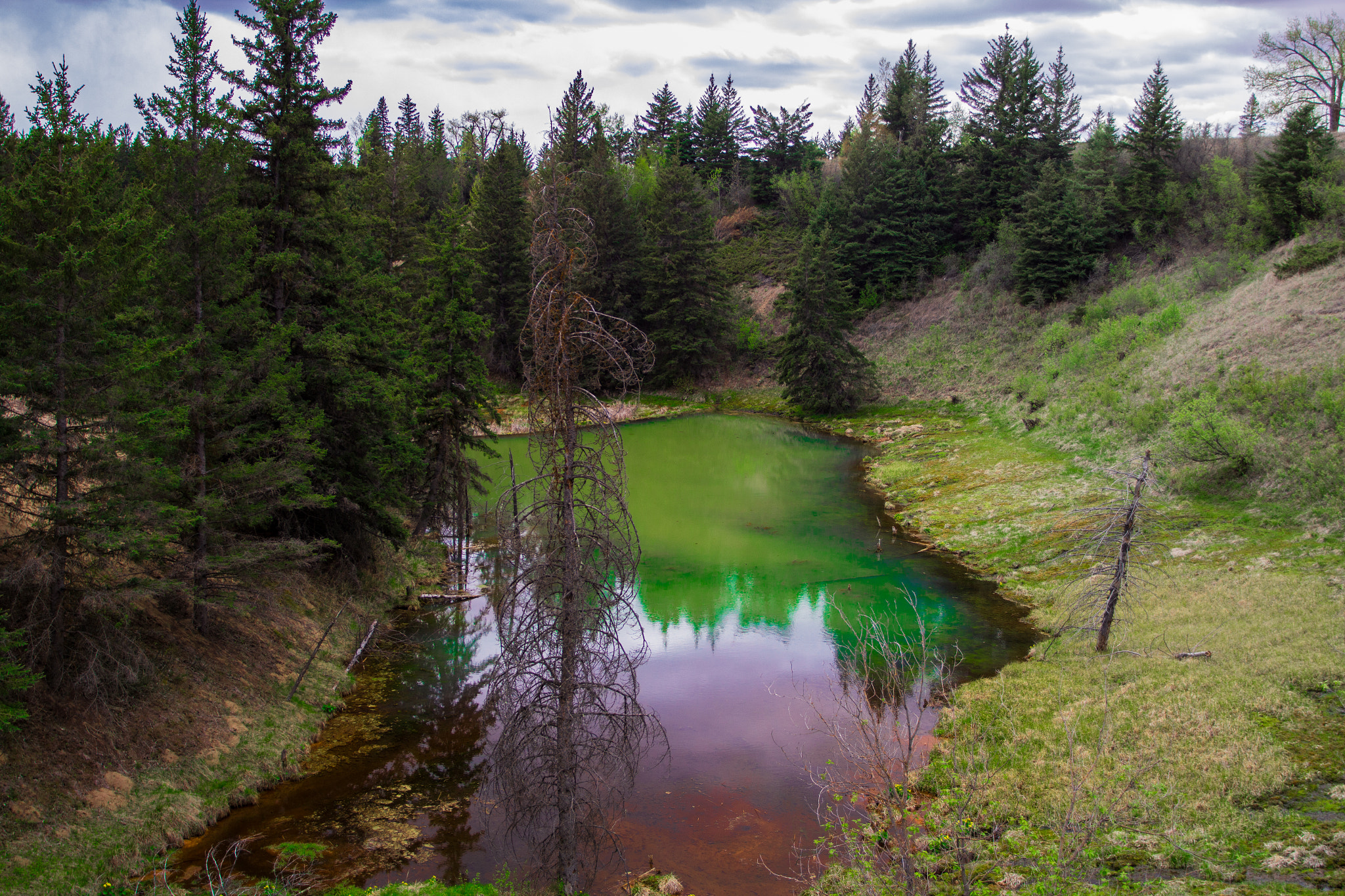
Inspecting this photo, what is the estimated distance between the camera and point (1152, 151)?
43.0 m

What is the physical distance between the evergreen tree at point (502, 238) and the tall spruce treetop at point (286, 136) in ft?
103

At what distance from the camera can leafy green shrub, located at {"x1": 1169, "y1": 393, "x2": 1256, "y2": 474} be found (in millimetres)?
23359

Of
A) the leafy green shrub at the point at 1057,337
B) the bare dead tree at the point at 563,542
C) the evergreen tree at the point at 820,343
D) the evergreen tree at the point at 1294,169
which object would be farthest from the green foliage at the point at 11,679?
the evergreen tree at the point at 1294,169

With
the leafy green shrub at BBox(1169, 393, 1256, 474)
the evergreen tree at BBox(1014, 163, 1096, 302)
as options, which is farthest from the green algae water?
the evergreen tree at BBox(1014, 163, 1096, 302)

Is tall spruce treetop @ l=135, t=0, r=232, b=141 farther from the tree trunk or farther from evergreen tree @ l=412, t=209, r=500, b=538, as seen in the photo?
the tree trunk

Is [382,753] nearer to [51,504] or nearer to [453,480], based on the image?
[51,504]

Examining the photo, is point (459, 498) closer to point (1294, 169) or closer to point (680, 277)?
point (680, 277)

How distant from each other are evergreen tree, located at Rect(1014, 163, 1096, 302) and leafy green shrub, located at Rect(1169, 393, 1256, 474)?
20006 mm

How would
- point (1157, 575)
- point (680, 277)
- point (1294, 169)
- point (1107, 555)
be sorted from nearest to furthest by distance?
point (1157, 575), point (1107, 555), point (1294, 169), point (680, 277)

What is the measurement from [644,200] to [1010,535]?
135ft

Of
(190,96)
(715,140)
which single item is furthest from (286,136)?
(715,140)

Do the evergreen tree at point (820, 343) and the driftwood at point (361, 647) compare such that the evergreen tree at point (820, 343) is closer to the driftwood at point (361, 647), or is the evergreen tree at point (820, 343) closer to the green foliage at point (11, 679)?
the driftwood at point (361, 647)

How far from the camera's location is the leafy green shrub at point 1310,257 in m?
30.2

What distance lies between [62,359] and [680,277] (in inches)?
1725
